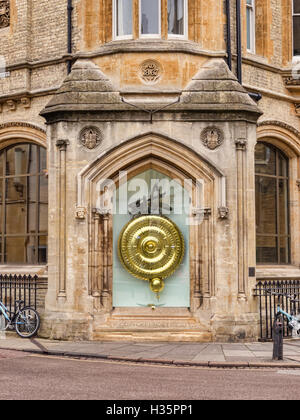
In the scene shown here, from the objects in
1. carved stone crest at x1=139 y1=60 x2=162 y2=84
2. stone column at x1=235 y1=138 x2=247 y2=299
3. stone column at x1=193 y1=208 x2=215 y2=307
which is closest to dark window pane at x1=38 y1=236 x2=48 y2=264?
stone column at x1=193 y1=208 x2=215 y2=307

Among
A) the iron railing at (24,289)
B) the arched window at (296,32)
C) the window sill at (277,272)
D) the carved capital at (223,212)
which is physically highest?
the arched window at (296,32)

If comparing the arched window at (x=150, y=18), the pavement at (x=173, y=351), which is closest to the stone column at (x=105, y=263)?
the pavement at (x=173, y=351)

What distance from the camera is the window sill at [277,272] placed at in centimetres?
1608

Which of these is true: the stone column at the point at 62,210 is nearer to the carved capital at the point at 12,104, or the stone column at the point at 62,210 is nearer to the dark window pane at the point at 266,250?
the carved capital at the point at 12,104

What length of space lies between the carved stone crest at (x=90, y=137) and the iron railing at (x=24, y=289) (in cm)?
329

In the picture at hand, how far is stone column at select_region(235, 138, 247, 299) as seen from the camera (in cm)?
1417

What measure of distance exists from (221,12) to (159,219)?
16.1 ft

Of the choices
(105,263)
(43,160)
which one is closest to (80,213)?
(105,263)

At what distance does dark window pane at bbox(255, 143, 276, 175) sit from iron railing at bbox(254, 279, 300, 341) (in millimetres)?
3075

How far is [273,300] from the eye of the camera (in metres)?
15.3

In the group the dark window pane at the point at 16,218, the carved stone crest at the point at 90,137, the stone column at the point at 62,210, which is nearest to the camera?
the stone column at the point at 62,210

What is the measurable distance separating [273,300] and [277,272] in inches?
54.7

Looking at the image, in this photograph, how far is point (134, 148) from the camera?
1450 centimetres

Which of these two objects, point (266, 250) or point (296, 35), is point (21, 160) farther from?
point (296, 35)
